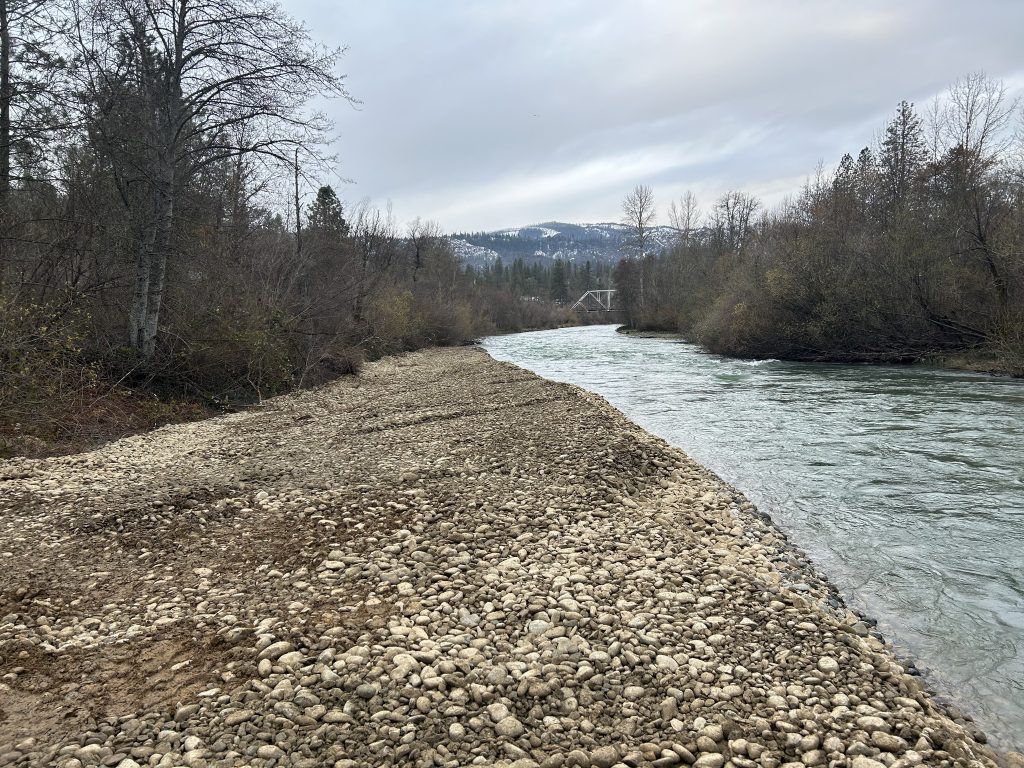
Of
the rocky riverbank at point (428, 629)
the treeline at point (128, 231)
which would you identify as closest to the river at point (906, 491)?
the rocky riverbank at point (428, 629)

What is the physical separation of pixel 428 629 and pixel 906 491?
7.77 metres

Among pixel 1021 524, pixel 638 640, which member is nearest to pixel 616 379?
pixel 1021 524

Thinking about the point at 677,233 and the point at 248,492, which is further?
the point at 677,233

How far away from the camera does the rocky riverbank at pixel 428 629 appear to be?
3.44 meters

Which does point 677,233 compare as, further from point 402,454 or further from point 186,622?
point 186,622

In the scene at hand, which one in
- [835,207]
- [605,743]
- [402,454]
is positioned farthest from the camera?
[835,207]

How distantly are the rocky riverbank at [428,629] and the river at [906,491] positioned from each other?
0.55 m

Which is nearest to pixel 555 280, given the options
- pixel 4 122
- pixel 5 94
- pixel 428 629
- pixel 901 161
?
pixel 901 161

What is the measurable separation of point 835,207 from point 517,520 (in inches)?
1356

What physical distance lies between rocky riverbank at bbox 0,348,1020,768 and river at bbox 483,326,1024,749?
55 cm

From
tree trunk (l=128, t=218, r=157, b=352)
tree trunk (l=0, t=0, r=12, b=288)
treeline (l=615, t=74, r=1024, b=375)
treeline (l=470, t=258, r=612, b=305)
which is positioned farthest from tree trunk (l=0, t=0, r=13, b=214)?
treeline (l=470, t=258, r=612, b=305)

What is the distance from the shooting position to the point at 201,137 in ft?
53.2

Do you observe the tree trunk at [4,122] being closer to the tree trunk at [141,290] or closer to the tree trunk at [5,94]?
the tree trunk at [5,94]

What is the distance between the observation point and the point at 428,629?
15.2ft
